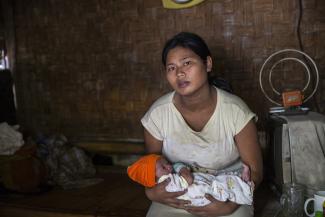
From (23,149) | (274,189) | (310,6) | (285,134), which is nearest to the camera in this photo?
(285,134)

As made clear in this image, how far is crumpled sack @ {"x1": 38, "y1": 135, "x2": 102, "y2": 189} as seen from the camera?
2781 mm

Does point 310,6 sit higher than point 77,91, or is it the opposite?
point 310,6

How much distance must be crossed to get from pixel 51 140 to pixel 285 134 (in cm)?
186

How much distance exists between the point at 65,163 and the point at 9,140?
46cm

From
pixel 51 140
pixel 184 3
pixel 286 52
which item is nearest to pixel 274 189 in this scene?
pixel 286 52

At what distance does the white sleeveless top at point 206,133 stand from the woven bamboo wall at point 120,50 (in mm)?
893

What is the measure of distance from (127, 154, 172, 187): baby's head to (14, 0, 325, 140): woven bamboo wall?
1.27m

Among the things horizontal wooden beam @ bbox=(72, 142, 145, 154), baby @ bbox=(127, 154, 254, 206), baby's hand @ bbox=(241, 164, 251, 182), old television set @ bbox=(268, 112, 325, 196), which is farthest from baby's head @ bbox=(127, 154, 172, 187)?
horizontal wooden beam @ bbox=(72, 142, 145, 154)

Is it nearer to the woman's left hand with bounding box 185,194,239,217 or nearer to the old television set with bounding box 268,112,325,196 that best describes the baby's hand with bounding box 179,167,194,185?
the woman's left hand with bounding box 185,194,239,217

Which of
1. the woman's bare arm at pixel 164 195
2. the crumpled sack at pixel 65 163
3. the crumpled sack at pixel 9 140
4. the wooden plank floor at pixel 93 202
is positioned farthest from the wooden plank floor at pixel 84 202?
the woman's bare arm at pixel 164 195

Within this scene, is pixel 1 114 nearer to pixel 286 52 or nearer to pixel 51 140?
pixel 51 140

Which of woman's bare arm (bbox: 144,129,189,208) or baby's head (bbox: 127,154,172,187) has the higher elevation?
baby's head (bbox: 127,154,172,187)

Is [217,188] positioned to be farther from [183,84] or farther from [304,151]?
[304,151]

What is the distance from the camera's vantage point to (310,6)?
250 centimetres
